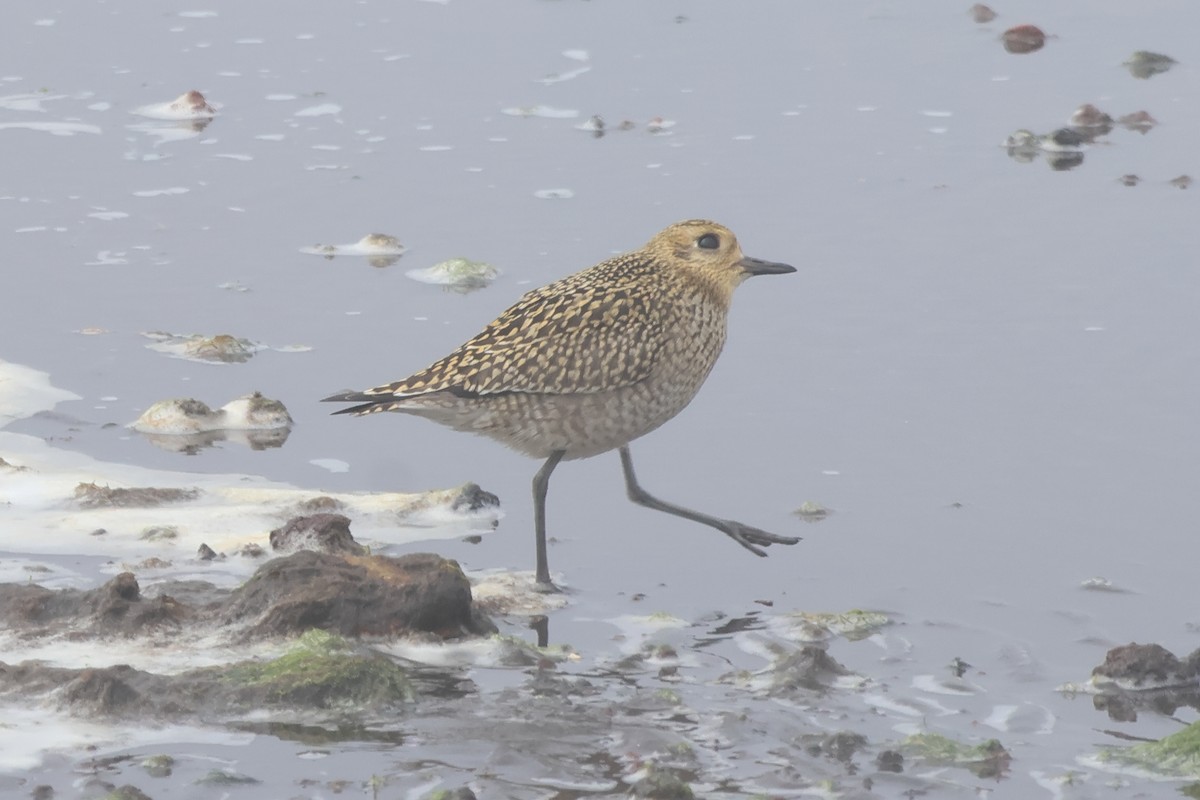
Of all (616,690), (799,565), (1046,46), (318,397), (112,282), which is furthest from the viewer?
(1046,46)

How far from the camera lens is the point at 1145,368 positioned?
7949 mm

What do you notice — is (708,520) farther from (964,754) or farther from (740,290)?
(740,290)

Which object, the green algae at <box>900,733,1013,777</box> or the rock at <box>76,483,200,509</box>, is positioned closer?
the green algae at <box>900,733,1013,777</box>

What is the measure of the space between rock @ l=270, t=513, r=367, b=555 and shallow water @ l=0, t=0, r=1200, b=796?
502 mm

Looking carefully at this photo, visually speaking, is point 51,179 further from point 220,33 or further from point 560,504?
point 560,504

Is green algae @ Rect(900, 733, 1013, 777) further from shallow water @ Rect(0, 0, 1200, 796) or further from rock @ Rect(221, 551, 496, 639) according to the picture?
rock @ Rect(221, 551, 496, 639)

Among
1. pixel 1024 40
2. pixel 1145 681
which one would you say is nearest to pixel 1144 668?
pixel 1145 681

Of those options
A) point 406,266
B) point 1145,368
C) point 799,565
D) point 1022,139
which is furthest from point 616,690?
point 1022,139

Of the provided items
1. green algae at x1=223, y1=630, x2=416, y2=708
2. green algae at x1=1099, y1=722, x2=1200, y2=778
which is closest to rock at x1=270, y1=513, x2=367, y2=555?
green algae at x1=223, y1=630, x2=416, y2=708

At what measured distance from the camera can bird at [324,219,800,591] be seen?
6.77m

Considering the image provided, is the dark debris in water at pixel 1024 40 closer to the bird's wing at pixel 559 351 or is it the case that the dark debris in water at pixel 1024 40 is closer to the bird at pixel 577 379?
the bird at pixel 577 379

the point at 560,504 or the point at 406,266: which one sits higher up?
the point at 406,266

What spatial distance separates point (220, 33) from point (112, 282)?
405 centimetres

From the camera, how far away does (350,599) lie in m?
5.90
